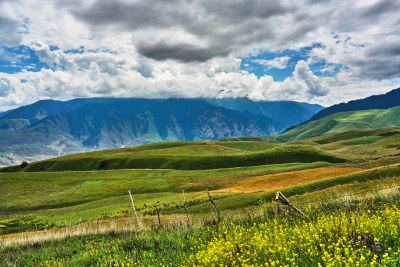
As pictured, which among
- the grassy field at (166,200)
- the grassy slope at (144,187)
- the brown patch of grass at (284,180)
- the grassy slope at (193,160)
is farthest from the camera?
the grassy slope at (193,160)

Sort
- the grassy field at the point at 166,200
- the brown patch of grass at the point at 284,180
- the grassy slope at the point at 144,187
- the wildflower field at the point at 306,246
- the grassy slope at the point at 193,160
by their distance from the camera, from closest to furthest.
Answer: the wildflower field at the point at 306,246 < the grassy field at the point at 166,200 < the grassy slope at the point at 144,187 < the brown patch of grass at the point at 284,180 < the grassy slope at the point at 193,160

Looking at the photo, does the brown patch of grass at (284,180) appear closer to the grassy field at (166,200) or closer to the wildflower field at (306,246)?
the grassy field at (166,200)

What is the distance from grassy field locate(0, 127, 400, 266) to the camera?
12617mm

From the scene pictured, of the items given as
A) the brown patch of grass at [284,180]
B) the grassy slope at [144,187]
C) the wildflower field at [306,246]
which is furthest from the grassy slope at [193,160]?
the wildflower field at [306,246]

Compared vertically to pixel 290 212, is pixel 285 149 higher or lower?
lower

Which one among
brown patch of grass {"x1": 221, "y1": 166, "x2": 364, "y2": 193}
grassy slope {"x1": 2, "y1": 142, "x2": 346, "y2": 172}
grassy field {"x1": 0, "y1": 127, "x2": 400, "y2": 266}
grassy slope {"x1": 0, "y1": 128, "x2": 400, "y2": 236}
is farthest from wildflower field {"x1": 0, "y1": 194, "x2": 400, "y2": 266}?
grassy slope {"x1": 2, "y1": 142, "x2": 346, "y2": 172}

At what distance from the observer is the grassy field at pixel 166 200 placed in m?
12.6

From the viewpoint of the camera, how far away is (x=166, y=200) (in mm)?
60750

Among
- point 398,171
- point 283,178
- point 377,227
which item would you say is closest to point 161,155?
point 283,178

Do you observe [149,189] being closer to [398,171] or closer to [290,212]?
[398,171]

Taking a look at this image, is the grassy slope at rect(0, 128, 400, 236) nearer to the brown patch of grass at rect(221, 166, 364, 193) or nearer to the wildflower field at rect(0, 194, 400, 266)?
the brown patch of grass at rect(221, 166, 364, 193)

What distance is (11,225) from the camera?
1901 inches

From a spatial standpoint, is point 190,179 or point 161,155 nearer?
point 190,179

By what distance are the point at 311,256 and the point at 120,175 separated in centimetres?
10842
